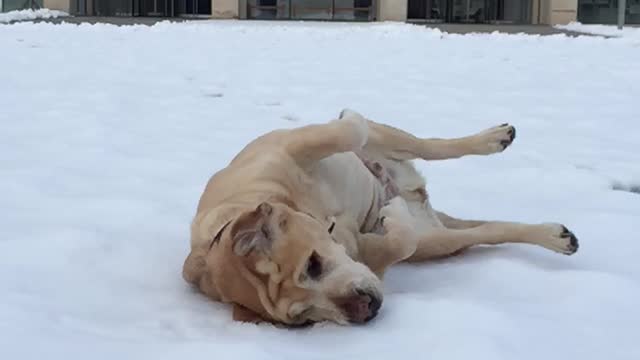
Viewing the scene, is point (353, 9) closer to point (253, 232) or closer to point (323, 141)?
point (323, 141)

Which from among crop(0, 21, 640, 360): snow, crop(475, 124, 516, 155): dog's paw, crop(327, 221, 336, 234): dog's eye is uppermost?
crop(475, 124, 516, 155): dog's paw

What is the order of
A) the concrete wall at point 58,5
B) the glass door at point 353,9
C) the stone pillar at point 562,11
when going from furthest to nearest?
1. the glass door at point 353,9
2. the concrete wall at point 58,5
3. the stone pillar at point 562,11

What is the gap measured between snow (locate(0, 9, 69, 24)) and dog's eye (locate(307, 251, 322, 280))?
15.9 metres

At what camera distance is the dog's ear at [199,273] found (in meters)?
2.90

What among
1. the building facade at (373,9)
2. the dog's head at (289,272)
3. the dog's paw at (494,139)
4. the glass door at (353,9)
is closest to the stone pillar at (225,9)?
the building facade at (373,9)

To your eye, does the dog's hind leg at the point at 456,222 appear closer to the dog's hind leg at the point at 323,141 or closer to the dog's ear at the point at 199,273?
the dog's hind leg at the point at 323,141

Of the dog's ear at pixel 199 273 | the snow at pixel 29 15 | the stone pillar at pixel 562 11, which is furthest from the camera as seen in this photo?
the stone pillar at pixel 562 11

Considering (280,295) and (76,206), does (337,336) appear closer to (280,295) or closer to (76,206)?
(280,295)

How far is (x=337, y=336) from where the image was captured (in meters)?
2.62

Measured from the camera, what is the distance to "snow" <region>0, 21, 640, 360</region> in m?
2.64

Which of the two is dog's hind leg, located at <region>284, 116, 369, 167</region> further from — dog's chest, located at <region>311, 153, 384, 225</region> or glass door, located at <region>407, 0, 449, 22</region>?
glass door, located at <region>407, 0, 449, 22</region>

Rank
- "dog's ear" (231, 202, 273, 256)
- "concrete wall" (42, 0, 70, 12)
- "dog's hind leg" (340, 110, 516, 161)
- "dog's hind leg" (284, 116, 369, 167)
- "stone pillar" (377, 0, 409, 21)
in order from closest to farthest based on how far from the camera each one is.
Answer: "dog's ear" (231, 202, 273, 256) → "dog's hind leg" (284, 116, 369, 167) → "dog's hind leg" (340, 110, 516, 161) → "stone pillar" (377, 0, 409, 21) → "concrete wall" (42, 0, 70, 12)

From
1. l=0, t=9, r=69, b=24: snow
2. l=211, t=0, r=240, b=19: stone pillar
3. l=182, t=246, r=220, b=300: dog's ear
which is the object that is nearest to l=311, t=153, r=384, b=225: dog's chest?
l=182, t=246, r=220, b=300: dog's ear

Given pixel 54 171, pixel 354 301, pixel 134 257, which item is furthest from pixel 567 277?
pixel 54 171
